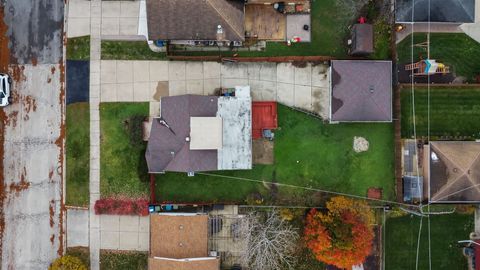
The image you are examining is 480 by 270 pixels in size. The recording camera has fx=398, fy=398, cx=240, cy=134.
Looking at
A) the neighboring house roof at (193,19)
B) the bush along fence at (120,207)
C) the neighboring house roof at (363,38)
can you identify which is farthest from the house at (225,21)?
the bush along fence at (120,207)

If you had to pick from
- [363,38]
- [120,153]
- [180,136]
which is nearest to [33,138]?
[120,153]

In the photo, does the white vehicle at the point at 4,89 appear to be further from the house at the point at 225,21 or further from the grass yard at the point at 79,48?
the house at the point at 225,21

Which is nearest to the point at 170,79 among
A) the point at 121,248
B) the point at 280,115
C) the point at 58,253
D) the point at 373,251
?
the point at 280,115

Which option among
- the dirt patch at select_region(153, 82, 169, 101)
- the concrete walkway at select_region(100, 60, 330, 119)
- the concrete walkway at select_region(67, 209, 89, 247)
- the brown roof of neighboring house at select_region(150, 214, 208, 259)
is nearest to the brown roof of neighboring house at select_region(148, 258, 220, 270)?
the brown roof of neighboring house at select_region(150, 214, 208, 259)

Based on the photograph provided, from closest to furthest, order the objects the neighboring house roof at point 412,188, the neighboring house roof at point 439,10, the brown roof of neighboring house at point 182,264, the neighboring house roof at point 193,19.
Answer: the neighboring house roof at point 193,19, the brown roof of neighboring house at point 182,264, the neighboring house roof at point 439,10, the neighboring house roof at point 412,188

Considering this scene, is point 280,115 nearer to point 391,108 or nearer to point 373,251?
point 391,108

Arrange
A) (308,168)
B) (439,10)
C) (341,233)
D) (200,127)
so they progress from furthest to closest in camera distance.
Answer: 1. (308,168)
2. (439,10)
3. (200,127)
4. (341,233)

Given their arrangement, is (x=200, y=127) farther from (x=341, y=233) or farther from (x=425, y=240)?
(x=425, y=240)
